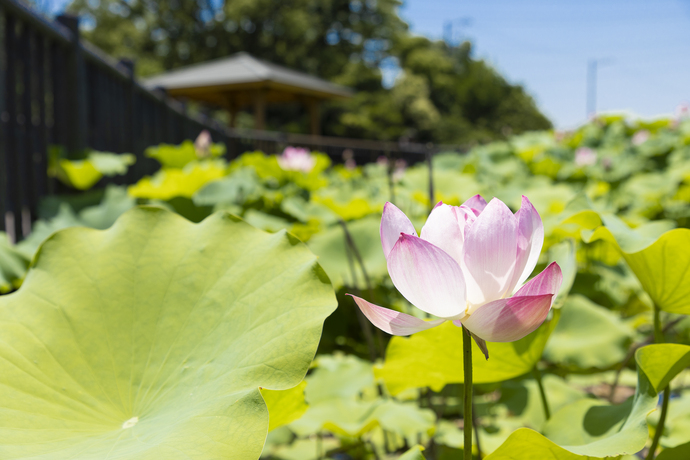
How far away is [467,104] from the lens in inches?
1288

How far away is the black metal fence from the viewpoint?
2.04 m

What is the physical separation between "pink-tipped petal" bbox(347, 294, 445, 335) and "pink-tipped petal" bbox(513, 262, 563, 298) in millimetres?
66

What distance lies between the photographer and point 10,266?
1128mm

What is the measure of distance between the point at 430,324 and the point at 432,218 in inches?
3.5

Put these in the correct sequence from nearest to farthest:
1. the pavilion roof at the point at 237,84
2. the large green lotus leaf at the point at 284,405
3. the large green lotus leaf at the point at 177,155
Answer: the large green lotus leaf at the point at 284,405 < the large green lotus leaf at the point at 177,155 < the pavilion roof at the point at 237,84

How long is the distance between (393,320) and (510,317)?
83 mm

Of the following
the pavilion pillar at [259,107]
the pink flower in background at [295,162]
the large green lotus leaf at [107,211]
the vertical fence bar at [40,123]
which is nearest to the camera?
the large green lotus leaf at [107,211]

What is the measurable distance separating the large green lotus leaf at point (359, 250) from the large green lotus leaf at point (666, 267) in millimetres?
639

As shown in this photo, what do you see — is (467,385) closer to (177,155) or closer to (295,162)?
(295,162)

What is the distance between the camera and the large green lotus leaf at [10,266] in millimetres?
1071

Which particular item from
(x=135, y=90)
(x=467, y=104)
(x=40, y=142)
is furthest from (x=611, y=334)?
(x=467, y=104)

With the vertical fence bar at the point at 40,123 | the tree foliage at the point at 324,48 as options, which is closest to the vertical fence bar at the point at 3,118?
the vertical fence bar at the point at 40,123

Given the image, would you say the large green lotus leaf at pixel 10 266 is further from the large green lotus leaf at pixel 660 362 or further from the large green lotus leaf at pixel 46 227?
the large green lotus leaf at pixel 660 362

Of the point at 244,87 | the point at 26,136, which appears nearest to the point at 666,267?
the point at 26,136
